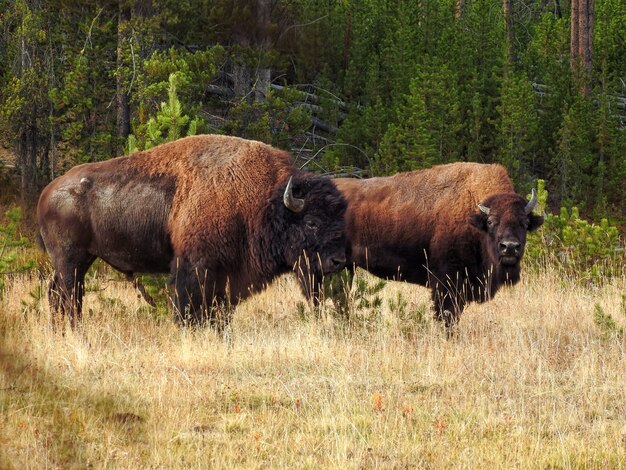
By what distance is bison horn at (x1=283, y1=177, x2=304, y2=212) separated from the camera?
26.2 feet

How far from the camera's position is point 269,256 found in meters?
8.17

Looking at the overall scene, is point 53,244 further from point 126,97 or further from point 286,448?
point 126,97

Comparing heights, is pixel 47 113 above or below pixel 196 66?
below

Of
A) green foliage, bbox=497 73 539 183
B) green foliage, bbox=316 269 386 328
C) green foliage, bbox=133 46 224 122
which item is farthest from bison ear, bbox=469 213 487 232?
green foliage, bbox=497 73 539 183

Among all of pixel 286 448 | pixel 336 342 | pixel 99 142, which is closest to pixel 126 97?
pixel 99 142

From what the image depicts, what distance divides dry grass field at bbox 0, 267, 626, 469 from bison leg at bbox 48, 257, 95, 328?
6.9 inches

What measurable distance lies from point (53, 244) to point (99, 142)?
18.8 feet

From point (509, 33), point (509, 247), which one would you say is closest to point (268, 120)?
point (509, 247)

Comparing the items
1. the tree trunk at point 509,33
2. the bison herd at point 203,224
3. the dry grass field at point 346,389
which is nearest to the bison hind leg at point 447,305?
the dry grass field at point 346,389

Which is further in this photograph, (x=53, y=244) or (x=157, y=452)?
(x=53, y=244)

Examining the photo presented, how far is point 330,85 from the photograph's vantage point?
62.8 ft

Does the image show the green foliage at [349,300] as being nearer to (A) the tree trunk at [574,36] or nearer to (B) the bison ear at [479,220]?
(B) the bison ear at [479,220]

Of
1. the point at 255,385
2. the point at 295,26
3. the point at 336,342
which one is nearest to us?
the point at 255,385

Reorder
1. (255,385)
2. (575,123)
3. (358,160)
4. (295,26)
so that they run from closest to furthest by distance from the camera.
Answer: (255,385)
(295,26)
(358,160)
(575,123)
